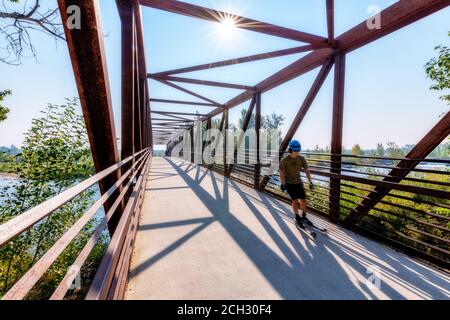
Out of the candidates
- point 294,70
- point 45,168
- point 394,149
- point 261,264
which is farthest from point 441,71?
point 394,149

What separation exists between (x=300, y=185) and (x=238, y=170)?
5527 mm

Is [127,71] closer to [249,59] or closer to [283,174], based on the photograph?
[249,59]

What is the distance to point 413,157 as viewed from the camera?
3.00 meters

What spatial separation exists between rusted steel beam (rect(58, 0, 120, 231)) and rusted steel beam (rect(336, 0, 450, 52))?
3977 millimetres

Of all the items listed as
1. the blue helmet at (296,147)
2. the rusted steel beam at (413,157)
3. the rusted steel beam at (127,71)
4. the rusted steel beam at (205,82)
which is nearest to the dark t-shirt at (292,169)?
the blue helmet at (296,147)

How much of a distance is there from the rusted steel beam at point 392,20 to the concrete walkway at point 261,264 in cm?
340

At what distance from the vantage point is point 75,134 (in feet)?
21.1

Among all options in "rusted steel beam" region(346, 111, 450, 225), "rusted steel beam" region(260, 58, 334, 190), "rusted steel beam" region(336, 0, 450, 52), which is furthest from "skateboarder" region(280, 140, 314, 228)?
"rusted steel beam" region(336, 0, 450, 52)

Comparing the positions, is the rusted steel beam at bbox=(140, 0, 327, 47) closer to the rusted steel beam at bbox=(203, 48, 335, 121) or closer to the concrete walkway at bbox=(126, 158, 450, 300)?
the rusted steel beam at bbox=(203, 48, 335, 121)

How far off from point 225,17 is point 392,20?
2.64 metres

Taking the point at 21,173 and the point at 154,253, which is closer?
the point at 154,253

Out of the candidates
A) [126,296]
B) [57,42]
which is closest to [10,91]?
[57,42]

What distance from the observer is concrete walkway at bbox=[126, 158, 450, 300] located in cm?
223
